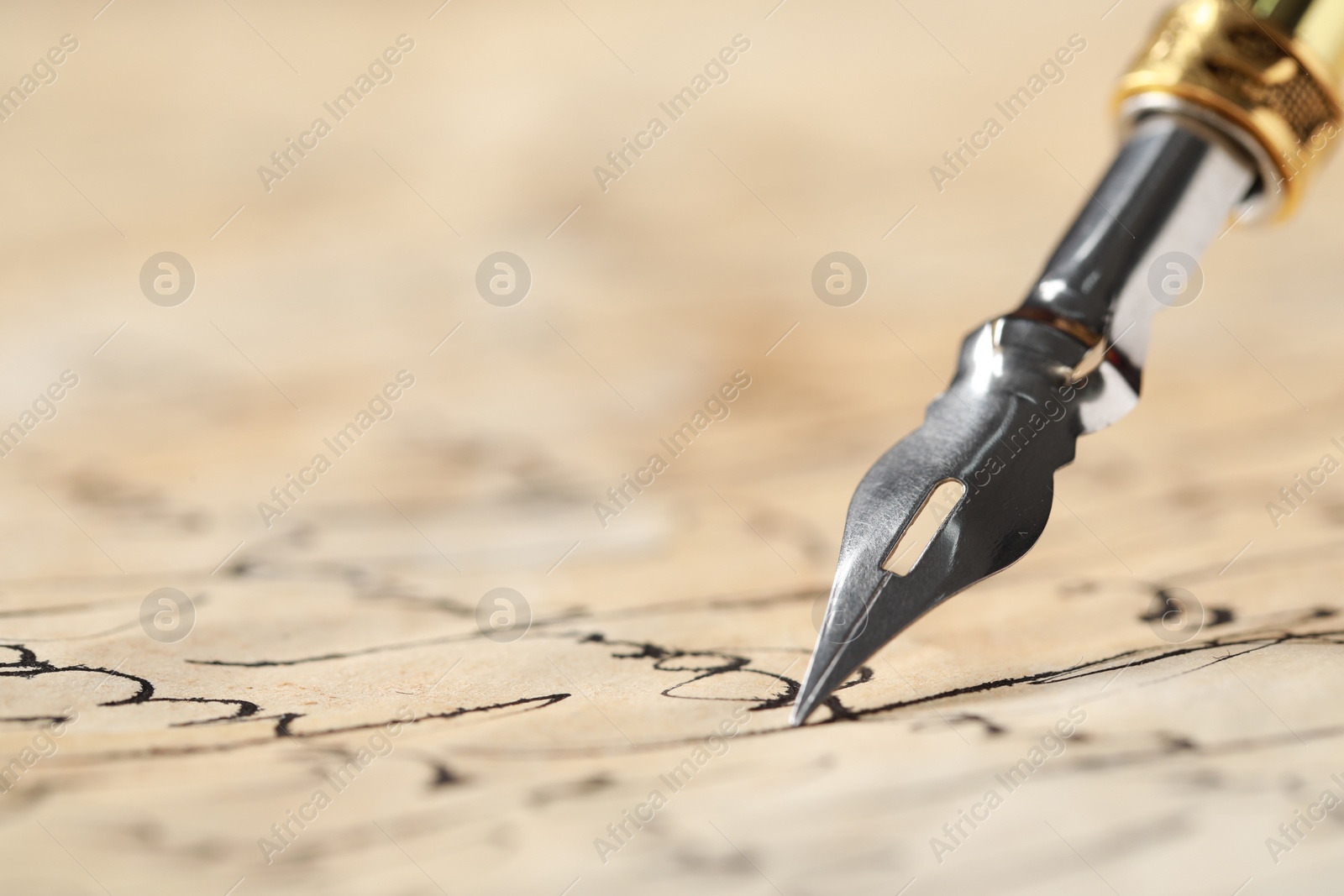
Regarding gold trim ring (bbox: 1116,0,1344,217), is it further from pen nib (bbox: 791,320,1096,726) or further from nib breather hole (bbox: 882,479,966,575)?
nib breather hole (bbox: 882,479,966,575)

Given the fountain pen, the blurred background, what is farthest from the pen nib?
the blurred background

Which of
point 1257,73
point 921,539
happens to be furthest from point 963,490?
point 1257,73

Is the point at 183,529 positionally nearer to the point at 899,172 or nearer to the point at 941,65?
the point at 899,172

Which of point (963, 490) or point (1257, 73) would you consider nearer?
point (963, 490)

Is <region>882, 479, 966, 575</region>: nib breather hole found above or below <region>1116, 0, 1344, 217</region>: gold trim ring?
below

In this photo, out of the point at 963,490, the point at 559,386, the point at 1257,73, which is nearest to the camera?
the point at 963,490

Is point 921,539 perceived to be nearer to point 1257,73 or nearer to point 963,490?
point 963,490

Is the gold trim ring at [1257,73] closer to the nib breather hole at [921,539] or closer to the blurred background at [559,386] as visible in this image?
the blurred background at [559,386]

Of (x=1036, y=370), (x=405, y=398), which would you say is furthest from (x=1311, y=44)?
(x=405, y=398)
